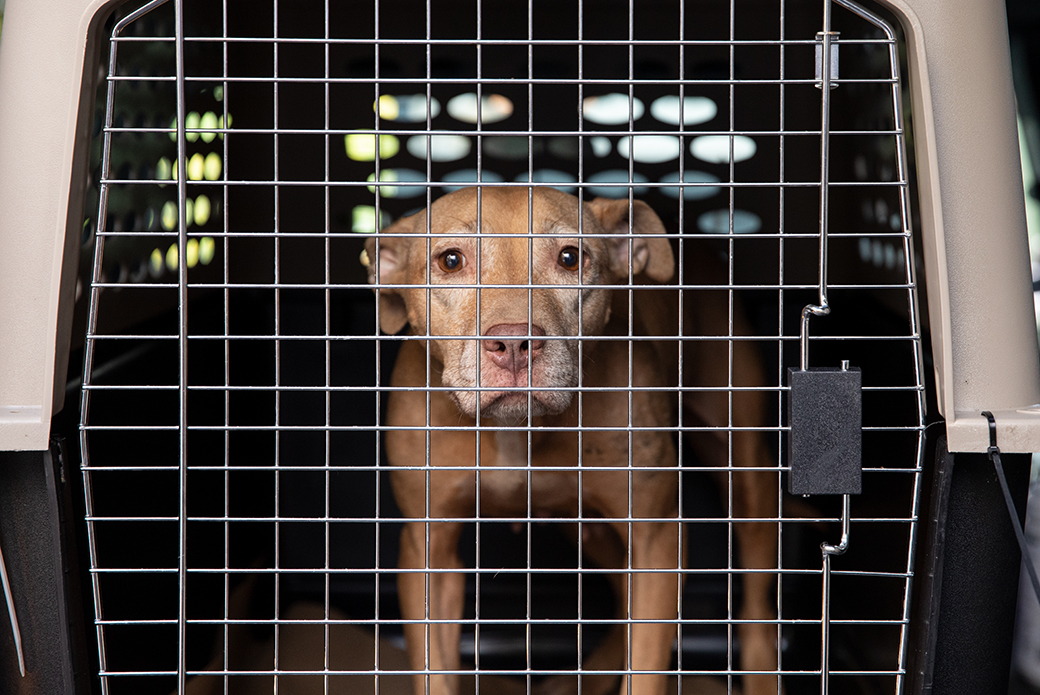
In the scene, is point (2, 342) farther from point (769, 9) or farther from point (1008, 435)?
point (769, 9)

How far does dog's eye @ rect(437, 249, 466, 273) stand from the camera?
5.58 feet

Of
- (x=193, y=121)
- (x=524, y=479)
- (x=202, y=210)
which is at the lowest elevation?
(x=524, y=479)

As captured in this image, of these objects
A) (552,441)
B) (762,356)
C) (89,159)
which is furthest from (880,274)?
(89,159)

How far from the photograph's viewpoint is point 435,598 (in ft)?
5.98

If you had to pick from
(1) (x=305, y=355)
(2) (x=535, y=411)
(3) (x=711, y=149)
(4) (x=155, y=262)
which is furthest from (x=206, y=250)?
(3) (x=711, y=149)

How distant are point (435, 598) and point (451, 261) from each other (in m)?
0.68

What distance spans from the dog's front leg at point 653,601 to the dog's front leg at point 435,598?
1.13 ft

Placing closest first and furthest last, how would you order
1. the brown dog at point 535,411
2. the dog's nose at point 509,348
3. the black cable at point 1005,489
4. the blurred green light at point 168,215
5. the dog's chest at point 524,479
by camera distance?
1. the black cable at point 1005,489
2. the dog's nose at point 509,348
3. the brown dog at point 535,411
4. the dog's chest at point 524,479
5. the blurred green light at point 168,215

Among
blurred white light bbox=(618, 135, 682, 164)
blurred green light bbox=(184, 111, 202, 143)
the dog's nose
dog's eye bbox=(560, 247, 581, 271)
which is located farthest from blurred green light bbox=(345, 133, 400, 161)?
the dog's nose

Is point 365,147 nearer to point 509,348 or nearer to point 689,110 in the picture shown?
point 689,110

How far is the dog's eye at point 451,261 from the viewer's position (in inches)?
66.9

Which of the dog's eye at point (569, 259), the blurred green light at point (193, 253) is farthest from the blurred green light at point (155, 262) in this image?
the dog's eye at point (569, 259)

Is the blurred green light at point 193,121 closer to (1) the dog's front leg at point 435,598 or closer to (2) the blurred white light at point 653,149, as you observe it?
(1) the dog's front leg at point 435,598

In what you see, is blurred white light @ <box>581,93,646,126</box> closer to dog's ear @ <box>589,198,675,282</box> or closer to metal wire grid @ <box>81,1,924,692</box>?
metal wire grid @ <box>81,1,924,692</box>
